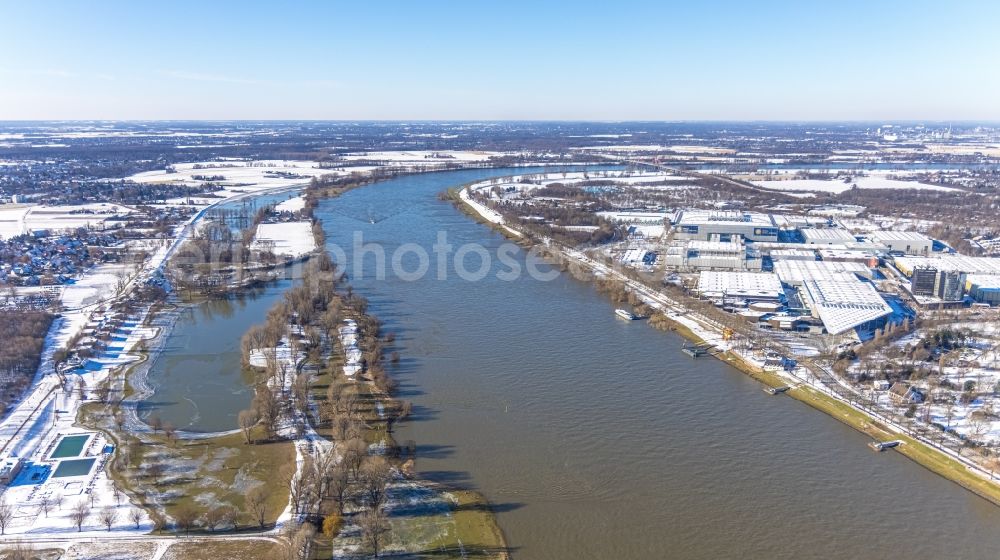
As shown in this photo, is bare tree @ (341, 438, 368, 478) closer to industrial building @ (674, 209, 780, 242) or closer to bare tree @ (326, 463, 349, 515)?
bare tree @ (326, 463, 349, 515)

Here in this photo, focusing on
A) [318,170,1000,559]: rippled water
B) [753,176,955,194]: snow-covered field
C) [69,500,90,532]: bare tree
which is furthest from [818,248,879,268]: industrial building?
[69,500,90,532]: bare tree

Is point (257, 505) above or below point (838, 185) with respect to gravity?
below

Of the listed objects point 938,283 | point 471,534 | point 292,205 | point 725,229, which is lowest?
point 471,534

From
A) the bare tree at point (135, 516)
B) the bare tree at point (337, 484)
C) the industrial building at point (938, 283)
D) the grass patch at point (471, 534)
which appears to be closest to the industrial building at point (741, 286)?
the industrial building at point (938, 283)

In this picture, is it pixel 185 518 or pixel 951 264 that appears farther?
pixel 951 264

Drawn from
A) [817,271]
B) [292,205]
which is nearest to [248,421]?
[817,271]

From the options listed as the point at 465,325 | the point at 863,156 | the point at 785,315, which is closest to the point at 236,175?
Result: the point at 465,325

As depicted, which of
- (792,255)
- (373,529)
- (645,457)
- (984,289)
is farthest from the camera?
(792,255)

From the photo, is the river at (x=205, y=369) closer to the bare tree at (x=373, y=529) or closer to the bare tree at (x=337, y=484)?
the bare tree at (x=337, y=484)

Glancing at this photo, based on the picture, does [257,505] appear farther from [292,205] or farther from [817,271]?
[292,205]
